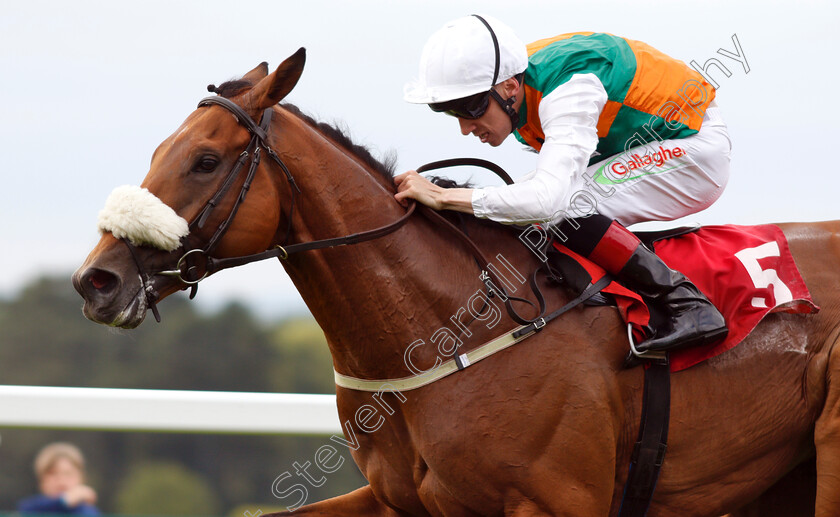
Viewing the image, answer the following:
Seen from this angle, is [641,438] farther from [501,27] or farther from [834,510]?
[501,27]

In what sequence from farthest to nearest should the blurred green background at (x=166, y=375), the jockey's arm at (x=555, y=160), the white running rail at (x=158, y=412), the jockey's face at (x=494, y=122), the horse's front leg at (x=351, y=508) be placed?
the blurred green background at (x=166, y=375)
the white running rail at (x=158, y=412)
the horse's front leg at (x=351, y=508)
the jockey's face at (x=494, y=122)
the jockey's arm at (x=555, y=160)

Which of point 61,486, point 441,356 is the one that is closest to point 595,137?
point 441,356

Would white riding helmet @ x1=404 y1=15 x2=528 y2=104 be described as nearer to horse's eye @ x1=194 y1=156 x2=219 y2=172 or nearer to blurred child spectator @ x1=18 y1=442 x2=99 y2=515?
horse's eye @ x1=194 y1=156 x2=219 y2=172

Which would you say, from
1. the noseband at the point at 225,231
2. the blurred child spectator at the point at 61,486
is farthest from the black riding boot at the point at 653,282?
the blurred child spectator at the point at 61,486

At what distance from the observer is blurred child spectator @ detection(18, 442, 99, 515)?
16.8 feet

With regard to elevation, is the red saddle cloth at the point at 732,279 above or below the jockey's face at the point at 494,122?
below

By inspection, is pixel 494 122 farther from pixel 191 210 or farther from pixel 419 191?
pixel 191 210

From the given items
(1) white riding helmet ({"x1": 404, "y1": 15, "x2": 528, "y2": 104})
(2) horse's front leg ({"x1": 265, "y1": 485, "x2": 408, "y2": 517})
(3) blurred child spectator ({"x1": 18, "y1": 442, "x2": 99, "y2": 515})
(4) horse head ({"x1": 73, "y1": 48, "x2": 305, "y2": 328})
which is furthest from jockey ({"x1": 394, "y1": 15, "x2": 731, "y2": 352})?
(3) blurred child spectator ({"x1": 18, "y1": 442, "x2": 99, "y2": 515})

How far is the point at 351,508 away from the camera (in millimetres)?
3326

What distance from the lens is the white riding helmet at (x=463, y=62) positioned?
3066 millimetres

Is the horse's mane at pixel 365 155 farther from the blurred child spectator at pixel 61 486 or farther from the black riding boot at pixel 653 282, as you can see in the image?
the blurred child spectator at pixel 61 486

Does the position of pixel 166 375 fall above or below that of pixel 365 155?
below

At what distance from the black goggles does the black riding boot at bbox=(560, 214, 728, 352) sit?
489mm

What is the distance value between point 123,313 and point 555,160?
139 centimetres
